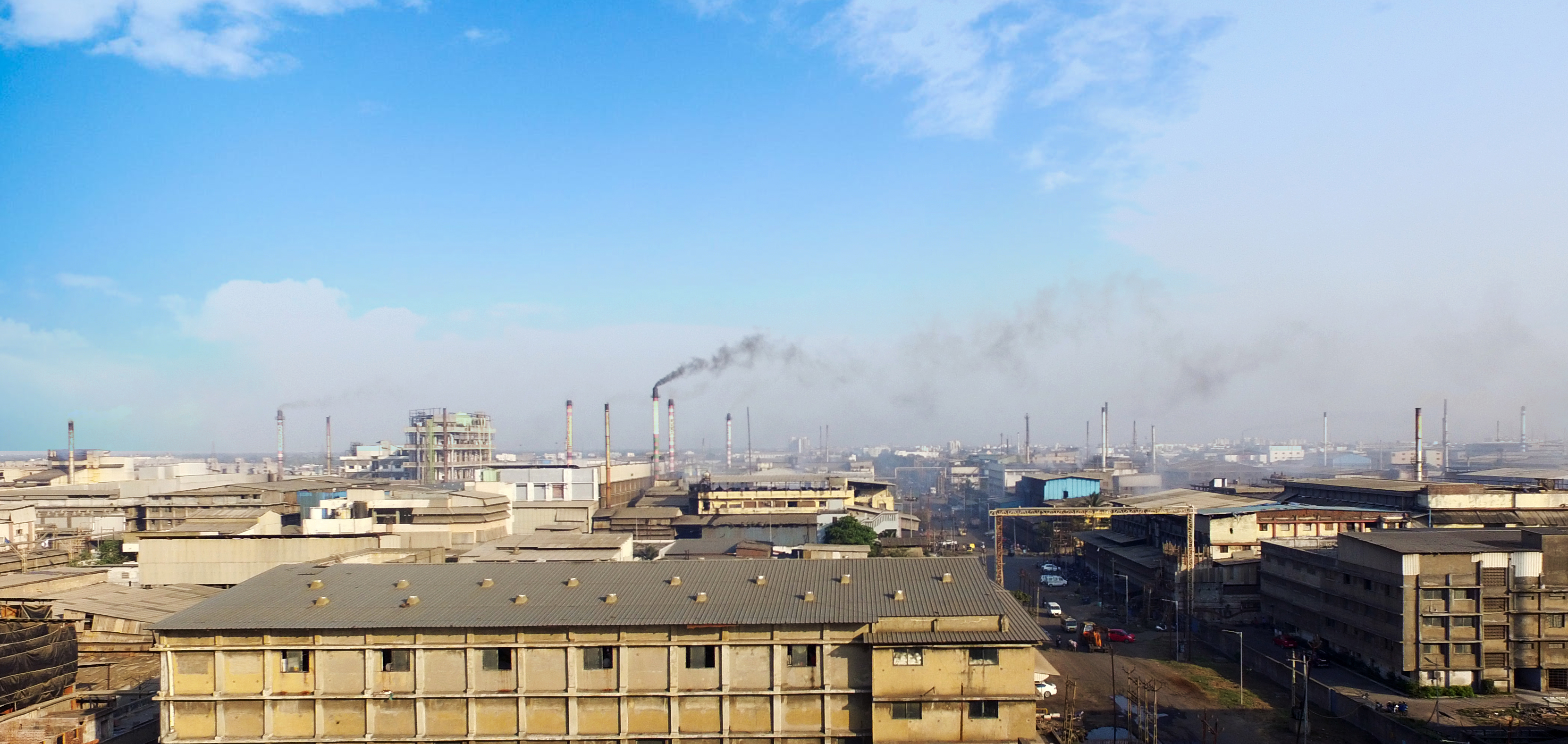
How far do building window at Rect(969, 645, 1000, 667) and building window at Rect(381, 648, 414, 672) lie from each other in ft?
47.0

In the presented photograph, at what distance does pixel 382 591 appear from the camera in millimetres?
27781

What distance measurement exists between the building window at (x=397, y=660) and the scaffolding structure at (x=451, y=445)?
96.4m

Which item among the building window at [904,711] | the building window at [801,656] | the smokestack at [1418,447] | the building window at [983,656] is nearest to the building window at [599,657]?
the building window at [801,656]

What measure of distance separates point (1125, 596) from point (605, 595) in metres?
37.2

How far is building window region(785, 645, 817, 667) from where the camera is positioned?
25000 mm

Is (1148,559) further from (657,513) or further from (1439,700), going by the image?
(657,513)

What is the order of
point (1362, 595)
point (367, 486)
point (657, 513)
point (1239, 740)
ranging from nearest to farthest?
point (1239, 740)
point (1362, 595)
point (657, 513)
point (367, 486)

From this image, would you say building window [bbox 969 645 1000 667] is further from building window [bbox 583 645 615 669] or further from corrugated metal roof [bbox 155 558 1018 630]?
building window [bbox 583 645 615 669]

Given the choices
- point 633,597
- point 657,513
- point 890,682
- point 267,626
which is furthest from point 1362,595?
point 657,513

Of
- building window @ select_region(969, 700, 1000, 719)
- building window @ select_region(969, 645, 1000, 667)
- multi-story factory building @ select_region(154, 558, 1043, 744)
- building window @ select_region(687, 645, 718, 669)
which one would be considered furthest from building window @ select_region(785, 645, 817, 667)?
building window @ select_region(969, 700, 1000, 719)

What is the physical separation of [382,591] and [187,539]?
31485 mm

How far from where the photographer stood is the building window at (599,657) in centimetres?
2523

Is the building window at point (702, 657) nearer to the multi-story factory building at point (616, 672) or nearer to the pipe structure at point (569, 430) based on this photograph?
the multi-story factory building at point (616, 672)

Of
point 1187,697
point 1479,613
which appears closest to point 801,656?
point 1187,697
